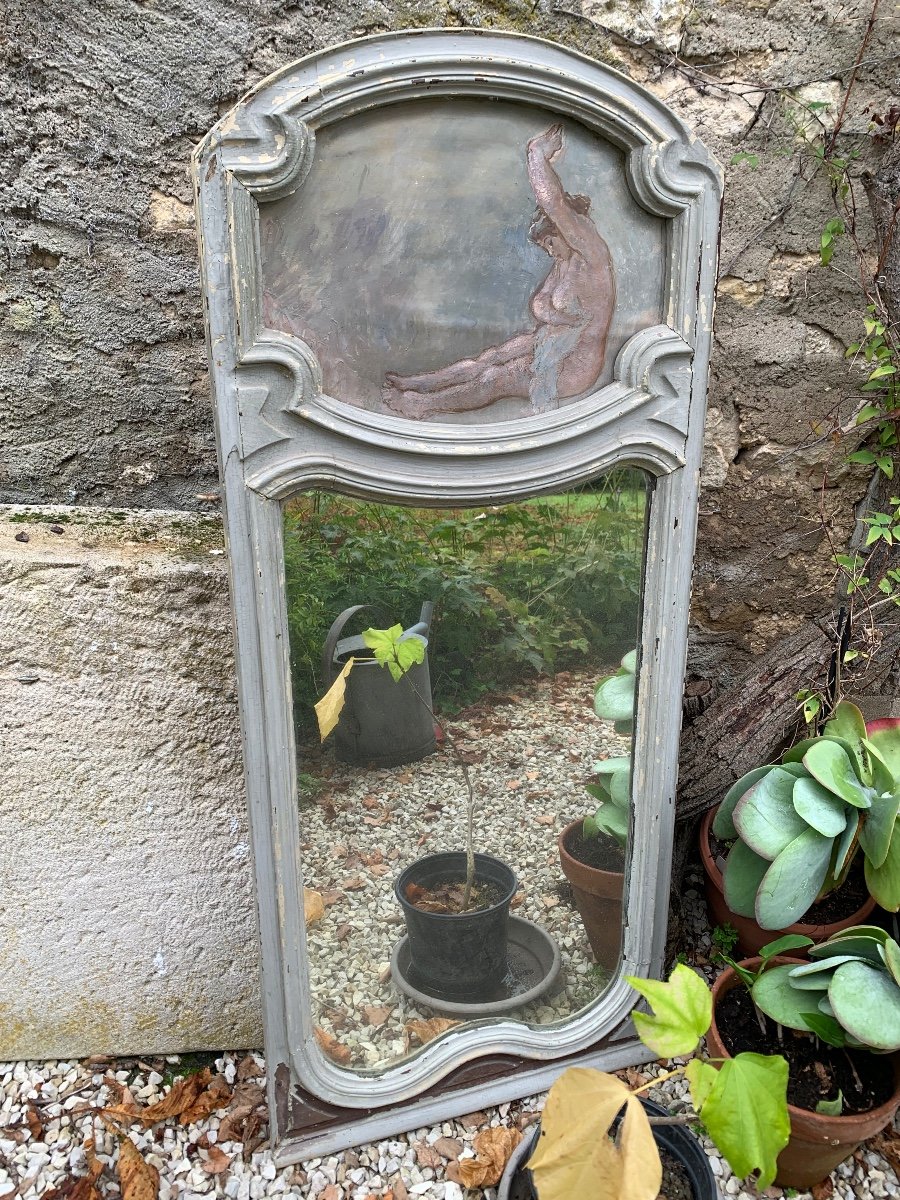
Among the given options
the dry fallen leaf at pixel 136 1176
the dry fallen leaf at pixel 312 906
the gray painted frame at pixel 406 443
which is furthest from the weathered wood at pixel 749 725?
the dry fallen leaf at pixel 136 1176

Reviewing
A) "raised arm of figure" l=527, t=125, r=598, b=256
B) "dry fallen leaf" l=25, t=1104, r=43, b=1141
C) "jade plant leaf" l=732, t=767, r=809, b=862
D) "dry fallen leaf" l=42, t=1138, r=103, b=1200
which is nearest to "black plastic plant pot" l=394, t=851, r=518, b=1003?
"jade plant leaf" l=732, t=767, r=809, b=862

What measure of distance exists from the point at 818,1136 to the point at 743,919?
46 centimetres

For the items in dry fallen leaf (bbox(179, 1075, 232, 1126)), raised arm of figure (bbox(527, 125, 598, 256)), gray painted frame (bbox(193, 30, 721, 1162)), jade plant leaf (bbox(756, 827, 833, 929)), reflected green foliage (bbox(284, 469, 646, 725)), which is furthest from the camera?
dry fallen leaf (bbox(179, 1075, 232, 1126))

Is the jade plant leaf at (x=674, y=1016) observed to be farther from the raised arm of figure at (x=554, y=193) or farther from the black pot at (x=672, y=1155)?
the raised arm of figure at (x=554, y=193)

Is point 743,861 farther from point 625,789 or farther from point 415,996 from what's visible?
point 415,996

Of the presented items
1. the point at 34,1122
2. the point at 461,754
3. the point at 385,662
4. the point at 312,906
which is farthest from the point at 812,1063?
the point at 34,1122

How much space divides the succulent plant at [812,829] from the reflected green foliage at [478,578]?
38 cm

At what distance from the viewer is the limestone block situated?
4.94ft

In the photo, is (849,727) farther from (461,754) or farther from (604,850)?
(461,754)

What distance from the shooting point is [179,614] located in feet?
5.05

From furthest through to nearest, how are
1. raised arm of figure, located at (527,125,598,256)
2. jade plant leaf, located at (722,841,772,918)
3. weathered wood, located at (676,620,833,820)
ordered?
weathered wood, located at (676,620,833,820) < jade plant leaf, located at (722,841,772,918) < raised arm of figure, located at (527,125,598,256)

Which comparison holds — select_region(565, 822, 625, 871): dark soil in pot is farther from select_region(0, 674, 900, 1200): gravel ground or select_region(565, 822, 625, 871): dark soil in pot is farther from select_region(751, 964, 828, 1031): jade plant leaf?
select_region(751, 964, 828, 1031): jade plant leaf

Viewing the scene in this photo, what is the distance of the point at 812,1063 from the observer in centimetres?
151

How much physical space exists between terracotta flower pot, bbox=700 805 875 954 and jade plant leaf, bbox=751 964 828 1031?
0.23 m
